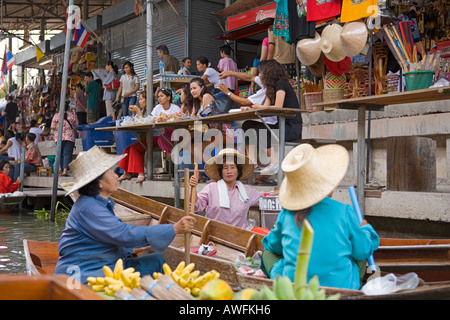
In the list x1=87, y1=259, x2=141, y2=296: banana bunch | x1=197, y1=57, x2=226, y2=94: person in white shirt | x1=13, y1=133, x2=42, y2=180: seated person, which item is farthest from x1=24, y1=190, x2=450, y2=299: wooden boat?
x1=13, y1=133, x2=42, y2=180: seated person

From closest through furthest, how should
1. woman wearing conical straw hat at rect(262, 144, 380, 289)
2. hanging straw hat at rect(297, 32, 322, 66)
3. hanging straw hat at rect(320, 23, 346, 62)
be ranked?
woman wearing conical straw hat at rect(262, 144, 380, 289) → hanging straw hat at rect(320, 23, 346, 62) → hanging straw hat at rect(297, 32, 322, 66)

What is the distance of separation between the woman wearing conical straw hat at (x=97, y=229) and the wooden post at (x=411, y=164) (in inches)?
108

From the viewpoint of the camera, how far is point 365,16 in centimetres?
713

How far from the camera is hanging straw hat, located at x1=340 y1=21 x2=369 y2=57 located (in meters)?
7.23

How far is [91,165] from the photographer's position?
12.5 ft

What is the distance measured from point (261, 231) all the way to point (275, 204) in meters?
0.48

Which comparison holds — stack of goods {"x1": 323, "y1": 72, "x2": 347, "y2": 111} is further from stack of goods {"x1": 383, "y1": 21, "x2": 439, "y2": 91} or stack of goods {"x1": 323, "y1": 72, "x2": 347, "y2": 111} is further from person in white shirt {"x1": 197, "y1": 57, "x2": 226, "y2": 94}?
stack of goods {"x1": 383, "y1": 21, "x2": 439, "y2": 91}

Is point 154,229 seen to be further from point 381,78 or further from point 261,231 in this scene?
point 381,78

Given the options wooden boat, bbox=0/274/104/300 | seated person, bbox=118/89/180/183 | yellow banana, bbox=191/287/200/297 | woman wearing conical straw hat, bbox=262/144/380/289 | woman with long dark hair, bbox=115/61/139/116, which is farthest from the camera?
woman with long dark hair, bbox=115/61/139/116

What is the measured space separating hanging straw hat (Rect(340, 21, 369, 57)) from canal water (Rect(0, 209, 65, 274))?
16.3 ft

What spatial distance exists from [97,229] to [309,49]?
5368 millimetres

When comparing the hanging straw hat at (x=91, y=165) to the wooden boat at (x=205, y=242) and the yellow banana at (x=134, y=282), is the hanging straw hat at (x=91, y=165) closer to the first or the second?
the wooden boat at (x=205, y=242)

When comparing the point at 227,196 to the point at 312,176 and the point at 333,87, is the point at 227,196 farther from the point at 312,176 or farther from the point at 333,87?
the point at 333,87
